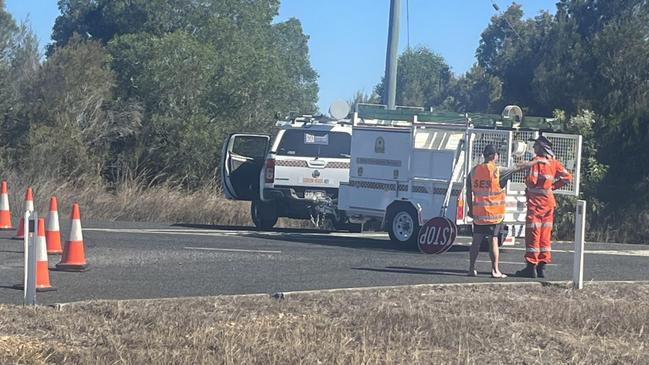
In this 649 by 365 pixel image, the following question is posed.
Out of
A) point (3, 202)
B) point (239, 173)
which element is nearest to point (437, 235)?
point (239, 173)

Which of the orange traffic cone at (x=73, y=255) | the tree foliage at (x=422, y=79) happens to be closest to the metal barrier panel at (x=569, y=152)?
the orange traffic cone at (x=73, y=255)

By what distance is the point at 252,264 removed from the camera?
14336 mm

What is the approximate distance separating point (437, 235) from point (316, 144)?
5.16 meters

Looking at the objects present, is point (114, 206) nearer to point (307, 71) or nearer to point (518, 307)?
point (518, 307)

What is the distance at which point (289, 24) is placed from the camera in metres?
76.5

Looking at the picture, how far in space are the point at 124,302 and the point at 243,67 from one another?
26.7 m

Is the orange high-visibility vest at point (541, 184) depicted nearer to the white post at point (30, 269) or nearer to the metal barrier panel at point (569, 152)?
the metal barrier panel at point (569, 152)

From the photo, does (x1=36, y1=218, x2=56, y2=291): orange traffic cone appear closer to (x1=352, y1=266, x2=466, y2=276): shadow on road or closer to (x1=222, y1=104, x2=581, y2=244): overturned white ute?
(x1=352, y1=266, x2=466, y2=276): shadow on road

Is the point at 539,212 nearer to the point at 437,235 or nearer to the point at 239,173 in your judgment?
the point at 437,235

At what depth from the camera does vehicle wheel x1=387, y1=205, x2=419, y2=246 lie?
16828 millimetres

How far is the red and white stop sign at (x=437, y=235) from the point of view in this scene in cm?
1600

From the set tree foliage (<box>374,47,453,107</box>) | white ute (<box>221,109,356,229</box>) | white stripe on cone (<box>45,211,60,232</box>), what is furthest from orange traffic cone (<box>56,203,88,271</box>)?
tree foliage (<box>374,47,453,107</box>)

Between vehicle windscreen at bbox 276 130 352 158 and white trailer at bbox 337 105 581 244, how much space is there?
7.94 feet

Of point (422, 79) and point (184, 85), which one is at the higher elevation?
point (422, 79)
